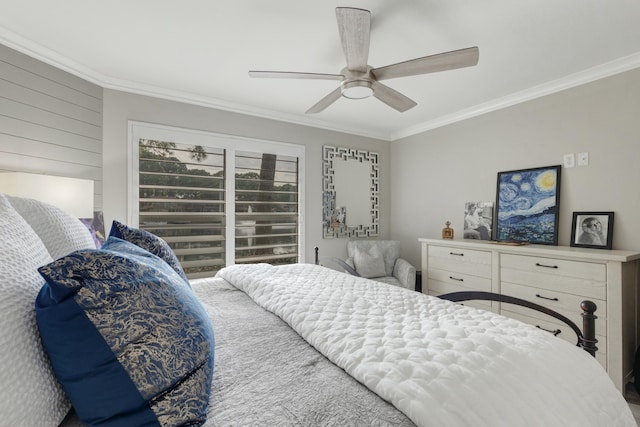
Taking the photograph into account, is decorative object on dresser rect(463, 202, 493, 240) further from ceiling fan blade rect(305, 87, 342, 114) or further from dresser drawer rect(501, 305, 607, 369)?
ceiling fan blade rect(305, 87, 342, 114)

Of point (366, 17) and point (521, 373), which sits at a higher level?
point (366, 17)

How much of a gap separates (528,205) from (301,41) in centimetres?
272

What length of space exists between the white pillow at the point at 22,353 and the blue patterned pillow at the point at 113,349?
0.07ft

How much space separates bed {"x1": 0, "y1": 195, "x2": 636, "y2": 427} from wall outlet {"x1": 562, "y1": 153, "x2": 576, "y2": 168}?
2.46 m

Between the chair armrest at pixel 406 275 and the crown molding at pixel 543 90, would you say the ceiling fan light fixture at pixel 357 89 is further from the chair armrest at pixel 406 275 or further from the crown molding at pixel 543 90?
the chair armrest at pixel 406 275

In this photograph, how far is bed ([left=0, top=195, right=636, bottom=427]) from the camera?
61 cm

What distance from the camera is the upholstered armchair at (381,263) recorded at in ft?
12.3

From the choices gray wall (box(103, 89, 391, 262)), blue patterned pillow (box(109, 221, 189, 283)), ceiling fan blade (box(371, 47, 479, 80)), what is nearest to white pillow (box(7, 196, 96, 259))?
blue patterned pillow (box(109, 221, 189, 283))

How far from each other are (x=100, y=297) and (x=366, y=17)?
5.50 ft

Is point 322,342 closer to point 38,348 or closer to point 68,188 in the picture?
point 38,348

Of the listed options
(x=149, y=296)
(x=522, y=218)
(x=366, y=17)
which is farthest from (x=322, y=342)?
(x=522, y=218)

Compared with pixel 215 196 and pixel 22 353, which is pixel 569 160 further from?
pixel 22 353

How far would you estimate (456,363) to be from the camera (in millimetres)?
877

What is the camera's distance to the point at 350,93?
2230mm
